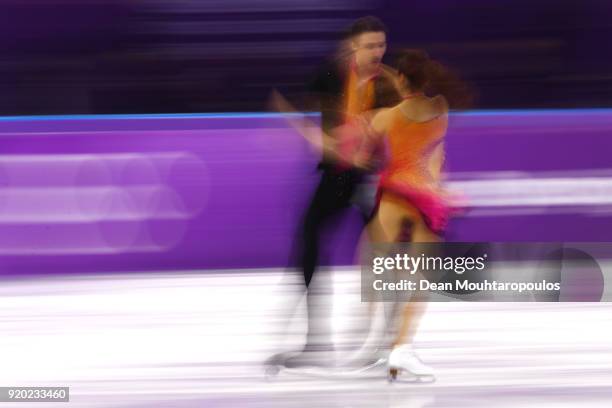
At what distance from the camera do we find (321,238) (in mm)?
3676

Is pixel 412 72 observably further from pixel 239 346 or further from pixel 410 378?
pixel 239 346

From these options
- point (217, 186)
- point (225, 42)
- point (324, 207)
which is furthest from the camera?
point (217, 186)

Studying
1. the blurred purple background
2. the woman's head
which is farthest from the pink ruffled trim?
the blurred purple background

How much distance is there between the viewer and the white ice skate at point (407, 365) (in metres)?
3.47

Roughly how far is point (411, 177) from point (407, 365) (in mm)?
685

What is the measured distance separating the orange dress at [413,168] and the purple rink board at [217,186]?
1551mm

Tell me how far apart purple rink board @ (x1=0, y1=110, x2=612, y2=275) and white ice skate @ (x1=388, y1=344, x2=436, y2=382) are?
1606 millimetres

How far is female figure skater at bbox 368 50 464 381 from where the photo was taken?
3424mm

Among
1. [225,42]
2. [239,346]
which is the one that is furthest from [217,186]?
[239,346]

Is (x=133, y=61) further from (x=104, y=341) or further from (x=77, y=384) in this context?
(x=77, y=384)

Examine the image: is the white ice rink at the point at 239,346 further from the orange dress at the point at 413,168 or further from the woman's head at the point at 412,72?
the woman's head at the point at 412,72

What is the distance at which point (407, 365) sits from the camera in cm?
347

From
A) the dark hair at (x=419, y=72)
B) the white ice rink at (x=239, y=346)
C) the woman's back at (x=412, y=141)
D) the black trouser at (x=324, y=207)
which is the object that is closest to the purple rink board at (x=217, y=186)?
the white ice rink at (x=239, y=346)

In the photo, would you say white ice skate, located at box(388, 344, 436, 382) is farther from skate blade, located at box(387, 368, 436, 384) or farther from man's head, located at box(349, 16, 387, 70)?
man's head, located at box(349, 16, 387, 70)
